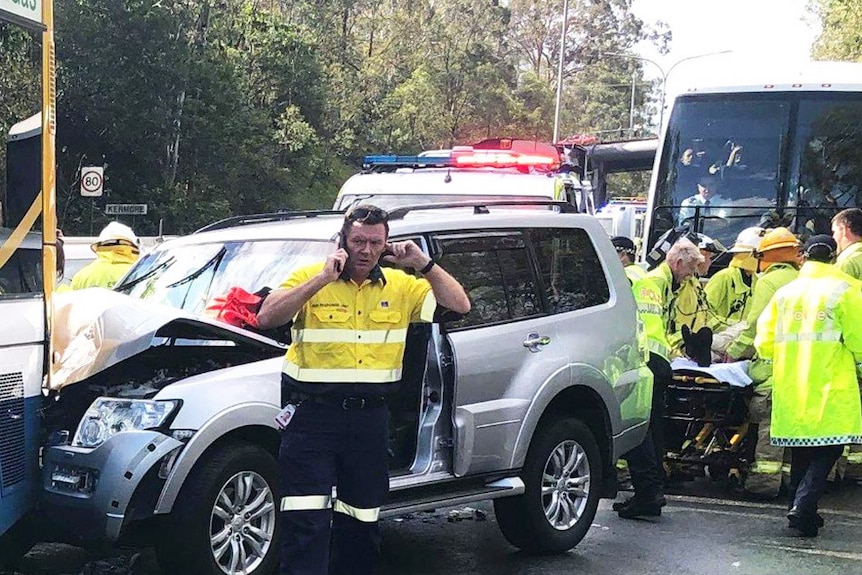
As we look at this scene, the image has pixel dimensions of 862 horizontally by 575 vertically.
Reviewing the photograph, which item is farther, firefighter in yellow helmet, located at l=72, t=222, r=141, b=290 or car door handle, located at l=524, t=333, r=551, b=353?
firefighter in yellow helmet, located at l=72, t=222, r=141, b=290

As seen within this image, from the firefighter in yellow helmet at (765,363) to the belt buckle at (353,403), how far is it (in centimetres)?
423

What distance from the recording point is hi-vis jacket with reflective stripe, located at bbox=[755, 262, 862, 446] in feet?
22.5

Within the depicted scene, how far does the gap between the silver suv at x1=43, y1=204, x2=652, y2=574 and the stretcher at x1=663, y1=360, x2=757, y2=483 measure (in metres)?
1.18

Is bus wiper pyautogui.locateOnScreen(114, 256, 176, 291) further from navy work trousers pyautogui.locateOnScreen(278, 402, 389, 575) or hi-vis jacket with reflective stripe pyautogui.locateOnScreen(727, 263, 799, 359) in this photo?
hi-vis jacket with reflective stripe pyautogui.locateOnScreen(727, 263, 799, 359)

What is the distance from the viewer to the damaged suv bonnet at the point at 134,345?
515cm

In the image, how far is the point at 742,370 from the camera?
8164 mm

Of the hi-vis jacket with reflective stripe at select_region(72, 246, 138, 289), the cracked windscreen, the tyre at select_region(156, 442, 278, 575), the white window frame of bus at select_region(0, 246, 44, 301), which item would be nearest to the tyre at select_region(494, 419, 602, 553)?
the tyre at select_region(156, 442, 278, 575)

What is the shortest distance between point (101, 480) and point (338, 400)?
112 centimetres

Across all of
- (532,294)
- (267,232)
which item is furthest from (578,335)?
(267,232)

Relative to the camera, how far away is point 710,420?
8.20 meters

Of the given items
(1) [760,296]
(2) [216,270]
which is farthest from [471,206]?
(1) [760,296]

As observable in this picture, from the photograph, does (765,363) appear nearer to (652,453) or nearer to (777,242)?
(777,242)

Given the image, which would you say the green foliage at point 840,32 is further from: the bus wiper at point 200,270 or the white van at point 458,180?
the bus wiper at point 200,270

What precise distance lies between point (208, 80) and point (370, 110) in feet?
47.0
